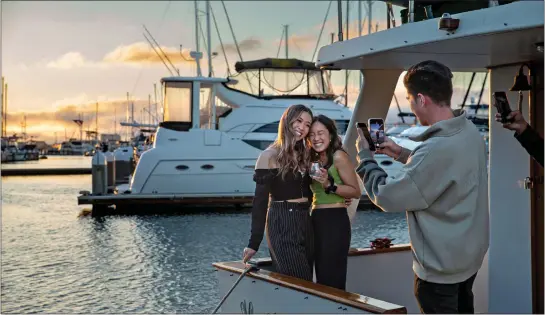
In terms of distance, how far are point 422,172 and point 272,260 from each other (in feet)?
6.05

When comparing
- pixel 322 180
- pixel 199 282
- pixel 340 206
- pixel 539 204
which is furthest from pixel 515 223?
pixel 199 282

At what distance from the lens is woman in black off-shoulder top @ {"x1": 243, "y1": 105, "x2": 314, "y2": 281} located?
4.52 meters

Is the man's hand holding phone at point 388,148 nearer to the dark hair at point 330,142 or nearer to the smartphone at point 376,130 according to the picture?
the smartphone at point 376,130

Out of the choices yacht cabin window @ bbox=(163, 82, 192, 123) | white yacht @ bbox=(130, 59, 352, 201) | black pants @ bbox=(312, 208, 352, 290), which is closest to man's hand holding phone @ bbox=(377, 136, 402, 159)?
black pants @ bbox=(312, 208, 352, 290)

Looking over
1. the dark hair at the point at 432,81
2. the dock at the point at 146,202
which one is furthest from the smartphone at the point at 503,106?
the dock at the point at 146,202

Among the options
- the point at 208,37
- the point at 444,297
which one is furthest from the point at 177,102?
the point at 444,297

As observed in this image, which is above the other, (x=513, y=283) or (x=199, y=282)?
(x=513, y=283)

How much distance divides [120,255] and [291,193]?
10.4 m

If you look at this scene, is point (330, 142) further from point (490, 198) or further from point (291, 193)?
point (490, 198)

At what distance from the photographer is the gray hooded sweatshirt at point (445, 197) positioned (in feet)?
10.2

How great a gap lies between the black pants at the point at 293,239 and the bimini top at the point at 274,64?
2066 cm

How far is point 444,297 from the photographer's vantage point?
323 cm

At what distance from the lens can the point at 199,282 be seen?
11.3m

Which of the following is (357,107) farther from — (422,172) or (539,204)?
(422,172)
